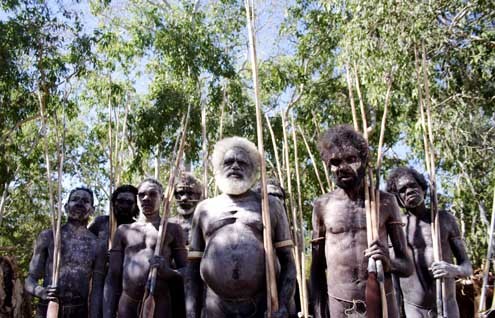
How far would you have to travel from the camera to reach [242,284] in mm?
3045

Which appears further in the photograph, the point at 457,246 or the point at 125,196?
the point at 125,196

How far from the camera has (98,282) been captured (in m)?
4.34

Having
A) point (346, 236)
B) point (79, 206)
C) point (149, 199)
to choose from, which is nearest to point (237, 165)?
point (346, 236)

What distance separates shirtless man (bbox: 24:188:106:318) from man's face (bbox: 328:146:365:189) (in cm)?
212

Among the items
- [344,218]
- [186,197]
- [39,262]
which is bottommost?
[39,262]

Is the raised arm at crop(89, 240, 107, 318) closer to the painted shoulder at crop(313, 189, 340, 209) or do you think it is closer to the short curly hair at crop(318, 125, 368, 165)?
the painted shoulder at crop(313, 189, 340, 209)

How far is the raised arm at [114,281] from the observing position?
404 centimetres

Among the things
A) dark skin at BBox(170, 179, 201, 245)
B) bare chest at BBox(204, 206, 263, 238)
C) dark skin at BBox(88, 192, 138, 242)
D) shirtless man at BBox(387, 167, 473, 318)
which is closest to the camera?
bare chest at BBox(204, 206, 263, 238)

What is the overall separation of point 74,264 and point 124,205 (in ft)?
2.06

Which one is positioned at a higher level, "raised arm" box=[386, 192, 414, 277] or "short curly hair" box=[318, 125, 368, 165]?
"short curly hair" box=[318, 125, 368, 165]

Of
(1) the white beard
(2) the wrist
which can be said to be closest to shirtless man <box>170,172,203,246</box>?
(2) the wrist

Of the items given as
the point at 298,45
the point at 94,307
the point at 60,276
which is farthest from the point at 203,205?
the point at 298,45

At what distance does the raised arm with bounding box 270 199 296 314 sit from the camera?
305 centimetres

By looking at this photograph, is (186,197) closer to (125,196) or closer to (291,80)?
(125,196)
